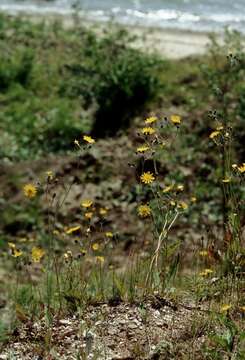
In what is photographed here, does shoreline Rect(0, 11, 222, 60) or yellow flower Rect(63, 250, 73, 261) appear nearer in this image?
yellow flower Rect(63, 250, 73, 261)

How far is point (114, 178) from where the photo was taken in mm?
8039

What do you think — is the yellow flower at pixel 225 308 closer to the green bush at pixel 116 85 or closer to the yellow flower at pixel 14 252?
the yellow flower at pixel 14 252

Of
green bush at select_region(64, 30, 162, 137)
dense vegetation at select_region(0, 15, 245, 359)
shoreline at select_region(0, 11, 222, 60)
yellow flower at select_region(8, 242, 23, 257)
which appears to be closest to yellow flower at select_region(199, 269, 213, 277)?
dense vegetation at select_region(0, 15, 245, 359)

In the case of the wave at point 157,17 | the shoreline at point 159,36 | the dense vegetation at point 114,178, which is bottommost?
the dense vegetation at point 114,178

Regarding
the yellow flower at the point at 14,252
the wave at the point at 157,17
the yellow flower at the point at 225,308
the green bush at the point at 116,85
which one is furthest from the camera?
the wave at the point at 157,17

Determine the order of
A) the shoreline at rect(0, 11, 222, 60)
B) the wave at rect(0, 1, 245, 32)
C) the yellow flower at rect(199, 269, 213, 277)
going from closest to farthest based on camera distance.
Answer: the yellow flower at rect(199, 269, 213, 277)
the shoreline at rect(0, 11, 222, 60)
the wave at rect(0, 1, 245, 32)

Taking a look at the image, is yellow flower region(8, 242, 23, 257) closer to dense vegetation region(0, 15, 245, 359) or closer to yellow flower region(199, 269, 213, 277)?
dense vegetation region(0, 15, 245, 359)

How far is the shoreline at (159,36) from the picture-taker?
1145 cm

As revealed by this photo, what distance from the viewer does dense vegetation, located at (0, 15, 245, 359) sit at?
3988 mm

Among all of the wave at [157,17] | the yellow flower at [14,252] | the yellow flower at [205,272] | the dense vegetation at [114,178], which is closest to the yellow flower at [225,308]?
the dense vegetation at [114,178]

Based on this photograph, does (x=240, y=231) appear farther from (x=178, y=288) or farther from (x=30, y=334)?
(x=30, y=334)

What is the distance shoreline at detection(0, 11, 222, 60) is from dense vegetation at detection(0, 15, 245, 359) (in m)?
0.55

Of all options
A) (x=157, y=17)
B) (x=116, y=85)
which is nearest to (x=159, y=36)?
(x=157, y=17)

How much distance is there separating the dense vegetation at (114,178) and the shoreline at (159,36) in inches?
21.7
